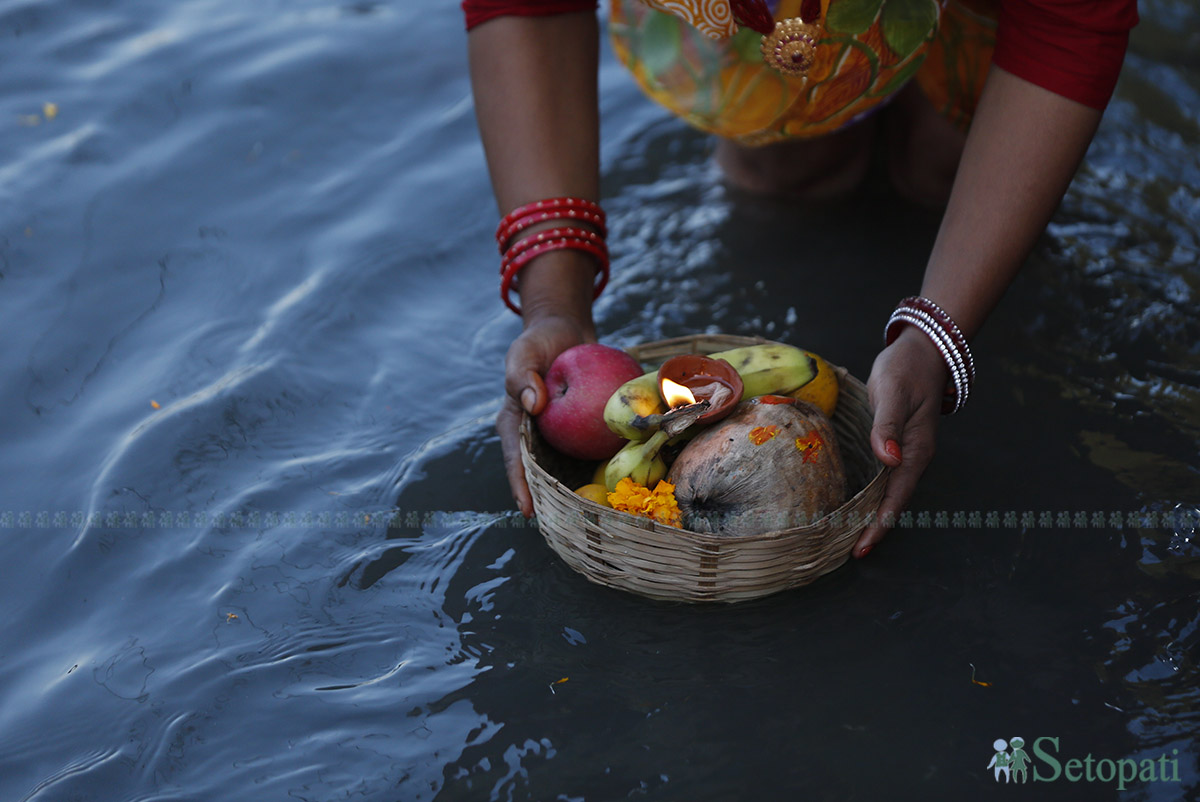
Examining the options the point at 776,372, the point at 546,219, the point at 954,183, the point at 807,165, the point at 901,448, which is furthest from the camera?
the point at 807,165

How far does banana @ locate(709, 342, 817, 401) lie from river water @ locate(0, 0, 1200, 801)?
35 centimetres

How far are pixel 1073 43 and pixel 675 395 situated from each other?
89 cm

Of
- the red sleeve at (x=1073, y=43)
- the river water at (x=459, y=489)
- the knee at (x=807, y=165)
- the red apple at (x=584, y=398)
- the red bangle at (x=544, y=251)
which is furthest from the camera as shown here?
the knee at (x=807, y=165)

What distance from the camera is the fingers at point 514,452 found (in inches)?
74.5

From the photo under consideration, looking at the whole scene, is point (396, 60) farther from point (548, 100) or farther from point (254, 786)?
point (254, 786)

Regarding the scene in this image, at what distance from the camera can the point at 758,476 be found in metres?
1.65

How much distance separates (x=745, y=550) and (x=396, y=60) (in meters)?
2.80

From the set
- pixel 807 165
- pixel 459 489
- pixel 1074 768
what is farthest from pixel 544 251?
pixel 1074 768

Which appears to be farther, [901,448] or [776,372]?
[776,372]

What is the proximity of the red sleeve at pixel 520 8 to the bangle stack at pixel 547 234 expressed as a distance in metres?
0.39

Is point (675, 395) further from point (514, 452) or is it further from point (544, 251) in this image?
point (544, 251)

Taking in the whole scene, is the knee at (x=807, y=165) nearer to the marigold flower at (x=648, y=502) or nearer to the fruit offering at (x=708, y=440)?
the fruit offering at (x=708, y=440)

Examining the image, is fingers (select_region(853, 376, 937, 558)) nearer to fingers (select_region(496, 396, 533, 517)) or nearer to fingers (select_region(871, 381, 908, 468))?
fingers (select_region(871, 381, 908, 468))

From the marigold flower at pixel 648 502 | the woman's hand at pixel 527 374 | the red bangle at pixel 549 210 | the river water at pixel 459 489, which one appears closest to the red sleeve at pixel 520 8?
the red bangle at pixel 549 210
